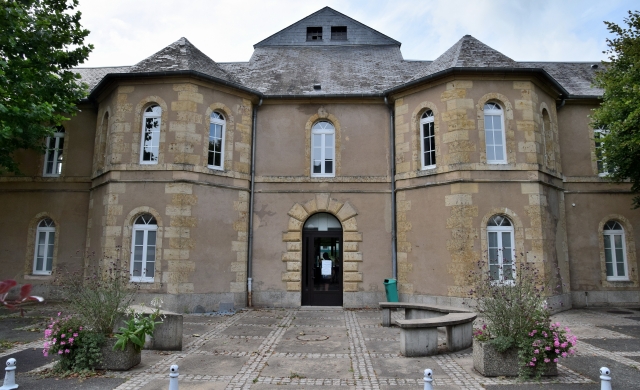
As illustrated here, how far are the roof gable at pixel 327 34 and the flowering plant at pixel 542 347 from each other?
51.8 ft

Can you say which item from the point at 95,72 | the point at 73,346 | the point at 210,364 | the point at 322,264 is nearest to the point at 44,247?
the point at 95,72

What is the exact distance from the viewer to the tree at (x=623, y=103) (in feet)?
33.8

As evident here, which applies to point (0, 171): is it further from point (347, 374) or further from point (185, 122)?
point (347, 374)

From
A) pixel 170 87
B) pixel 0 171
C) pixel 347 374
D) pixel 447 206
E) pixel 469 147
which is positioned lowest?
pixel 347 374

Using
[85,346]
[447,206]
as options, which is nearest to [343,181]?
[447,206]

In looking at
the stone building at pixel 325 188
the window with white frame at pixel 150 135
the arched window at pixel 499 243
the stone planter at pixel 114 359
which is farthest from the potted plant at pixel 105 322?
the arched window at pixel 499 243

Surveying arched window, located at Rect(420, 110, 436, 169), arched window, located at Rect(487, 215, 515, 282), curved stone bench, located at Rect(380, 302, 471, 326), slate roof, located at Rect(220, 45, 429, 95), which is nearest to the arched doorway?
curved stone bench, located at Rect(380, 302, 471, 326)

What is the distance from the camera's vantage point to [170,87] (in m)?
12.4

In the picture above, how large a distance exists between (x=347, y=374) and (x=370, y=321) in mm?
4547

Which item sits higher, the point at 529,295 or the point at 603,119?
the point at 603,119

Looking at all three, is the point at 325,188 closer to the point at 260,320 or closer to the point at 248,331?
the point at 260,320

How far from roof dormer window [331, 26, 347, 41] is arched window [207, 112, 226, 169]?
30.5 feet

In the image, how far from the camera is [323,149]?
45.6 feet

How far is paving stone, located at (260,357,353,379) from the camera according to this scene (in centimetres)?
628
